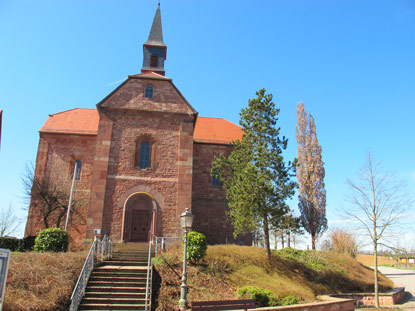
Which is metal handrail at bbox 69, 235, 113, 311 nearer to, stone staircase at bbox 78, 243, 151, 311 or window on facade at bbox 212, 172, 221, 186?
stone staircase at bbox 78, 243, 151, 311

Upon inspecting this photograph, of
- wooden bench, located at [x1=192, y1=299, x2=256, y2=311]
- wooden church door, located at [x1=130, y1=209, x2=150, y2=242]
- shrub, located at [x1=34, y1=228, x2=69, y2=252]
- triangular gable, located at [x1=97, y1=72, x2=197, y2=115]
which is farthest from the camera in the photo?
triangular gable, located at [x1=97, y1=72, x2=197, y2=115]

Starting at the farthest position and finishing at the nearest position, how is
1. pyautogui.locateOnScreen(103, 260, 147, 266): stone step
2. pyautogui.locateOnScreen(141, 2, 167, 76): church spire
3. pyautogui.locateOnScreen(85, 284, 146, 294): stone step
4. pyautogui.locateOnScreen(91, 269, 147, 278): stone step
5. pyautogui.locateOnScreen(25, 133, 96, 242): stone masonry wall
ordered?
pyautogui.locateOnScreen(141, 2, 167, 76): church spire → pyautogui.locateOnScreen(25, 133, 96, 242): stone masonry wall → pyautogui.locateOnScreen(103, 260, 147, 266): stone step → pyautogui.locateOnScreen(91, 269, 147, 278): stone step → pyautogui.locateOnScreen(85, 284, 146, 294): stone step

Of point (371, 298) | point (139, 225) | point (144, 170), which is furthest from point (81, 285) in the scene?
point (371, 298)

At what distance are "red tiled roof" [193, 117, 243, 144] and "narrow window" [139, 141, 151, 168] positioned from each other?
224 inches

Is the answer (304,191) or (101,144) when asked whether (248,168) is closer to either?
(101,144)

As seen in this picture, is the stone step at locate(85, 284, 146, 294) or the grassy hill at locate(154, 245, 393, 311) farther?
the grassy hill at locate(154, 245, 393, 311)

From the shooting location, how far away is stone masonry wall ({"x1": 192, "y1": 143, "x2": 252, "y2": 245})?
977 inches

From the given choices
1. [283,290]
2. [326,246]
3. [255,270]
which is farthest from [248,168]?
[326,246]

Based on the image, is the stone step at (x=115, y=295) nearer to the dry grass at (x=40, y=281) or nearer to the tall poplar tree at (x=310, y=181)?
the dry grass at (x=40, y=281)

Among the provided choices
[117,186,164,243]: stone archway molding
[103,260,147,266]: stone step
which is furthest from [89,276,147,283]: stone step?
[117,186,164,243]: stone archway molding

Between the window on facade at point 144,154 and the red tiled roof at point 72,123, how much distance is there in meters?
5.37

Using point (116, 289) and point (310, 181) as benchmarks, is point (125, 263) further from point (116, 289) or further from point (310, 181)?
point (310, 181)

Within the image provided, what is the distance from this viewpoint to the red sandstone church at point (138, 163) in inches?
794

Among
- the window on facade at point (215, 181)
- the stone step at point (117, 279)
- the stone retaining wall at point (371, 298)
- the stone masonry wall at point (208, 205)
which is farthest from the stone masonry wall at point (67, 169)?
the stone retaining wall at point (371, 298)
